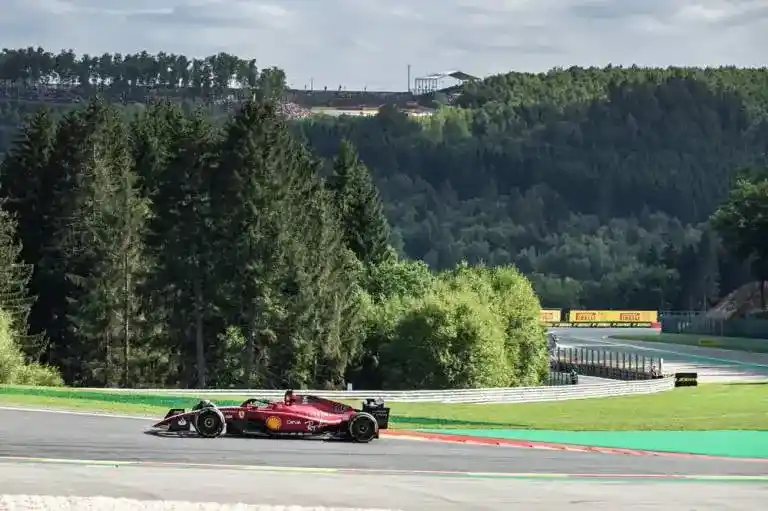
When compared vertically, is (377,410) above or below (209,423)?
above

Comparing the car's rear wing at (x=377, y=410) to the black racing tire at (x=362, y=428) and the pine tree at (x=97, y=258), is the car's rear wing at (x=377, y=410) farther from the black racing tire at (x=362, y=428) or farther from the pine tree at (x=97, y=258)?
the pine tree at (x=97, y=258)

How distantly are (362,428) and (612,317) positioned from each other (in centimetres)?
14712

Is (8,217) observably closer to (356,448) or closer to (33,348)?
(33,348)

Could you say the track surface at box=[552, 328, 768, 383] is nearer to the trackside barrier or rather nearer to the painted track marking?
the trackside barrier

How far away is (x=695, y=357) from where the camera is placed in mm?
111688

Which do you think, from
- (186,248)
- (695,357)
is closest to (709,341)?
(695,357)

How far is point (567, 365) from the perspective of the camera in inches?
4003

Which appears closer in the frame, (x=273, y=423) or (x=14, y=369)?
(x=273, y=423)

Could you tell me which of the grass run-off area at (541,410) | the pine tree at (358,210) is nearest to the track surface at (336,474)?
the grass run-off area at (541,410)

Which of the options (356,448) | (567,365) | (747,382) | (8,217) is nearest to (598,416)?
(356,448)

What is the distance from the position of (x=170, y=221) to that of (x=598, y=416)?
36869 mm

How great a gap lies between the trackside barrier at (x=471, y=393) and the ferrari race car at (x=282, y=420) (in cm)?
1659

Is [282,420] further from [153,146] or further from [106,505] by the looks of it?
[153,146]

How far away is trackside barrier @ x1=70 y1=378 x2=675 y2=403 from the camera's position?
2031 inches
